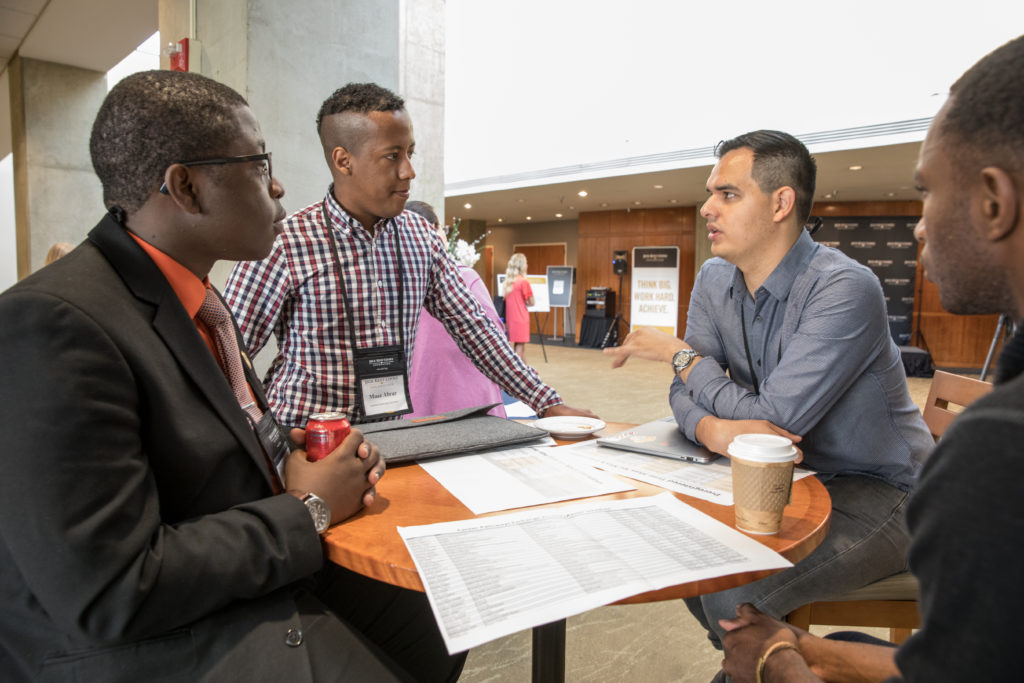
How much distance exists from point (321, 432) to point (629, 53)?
9707 mm

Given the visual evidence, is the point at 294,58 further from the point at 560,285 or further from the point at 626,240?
the point at 626,240

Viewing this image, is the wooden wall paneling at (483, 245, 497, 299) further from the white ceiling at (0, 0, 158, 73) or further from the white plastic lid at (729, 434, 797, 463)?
the white plastic lid at (729, 434, 797, 463)

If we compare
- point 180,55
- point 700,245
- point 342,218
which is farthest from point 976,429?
point 700,245

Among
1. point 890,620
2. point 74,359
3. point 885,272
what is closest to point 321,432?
point 74,359

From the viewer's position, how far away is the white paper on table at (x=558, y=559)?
2.50 feet

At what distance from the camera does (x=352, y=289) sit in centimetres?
188

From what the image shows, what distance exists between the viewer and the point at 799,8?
7781 millimetres

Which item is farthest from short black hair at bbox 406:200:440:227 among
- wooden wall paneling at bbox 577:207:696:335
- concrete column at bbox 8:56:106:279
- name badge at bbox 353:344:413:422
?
wooden wall paneling at bbox 577:207:696:335

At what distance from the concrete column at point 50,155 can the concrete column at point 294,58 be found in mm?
4581

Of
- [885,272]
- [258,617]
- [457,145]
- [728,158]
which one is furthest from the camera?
[457,145]

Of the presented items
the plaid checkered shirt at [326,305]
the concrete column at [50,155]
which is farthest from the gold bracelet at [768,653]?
the concrete column at [50,155]

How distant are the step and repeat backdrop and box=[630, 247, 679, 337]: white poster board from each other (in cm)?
318

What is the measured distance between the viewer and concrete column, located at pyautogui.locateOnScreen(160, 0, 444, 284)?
3.17 m

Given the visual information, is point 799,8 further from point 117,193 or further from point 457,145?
point 117,193
